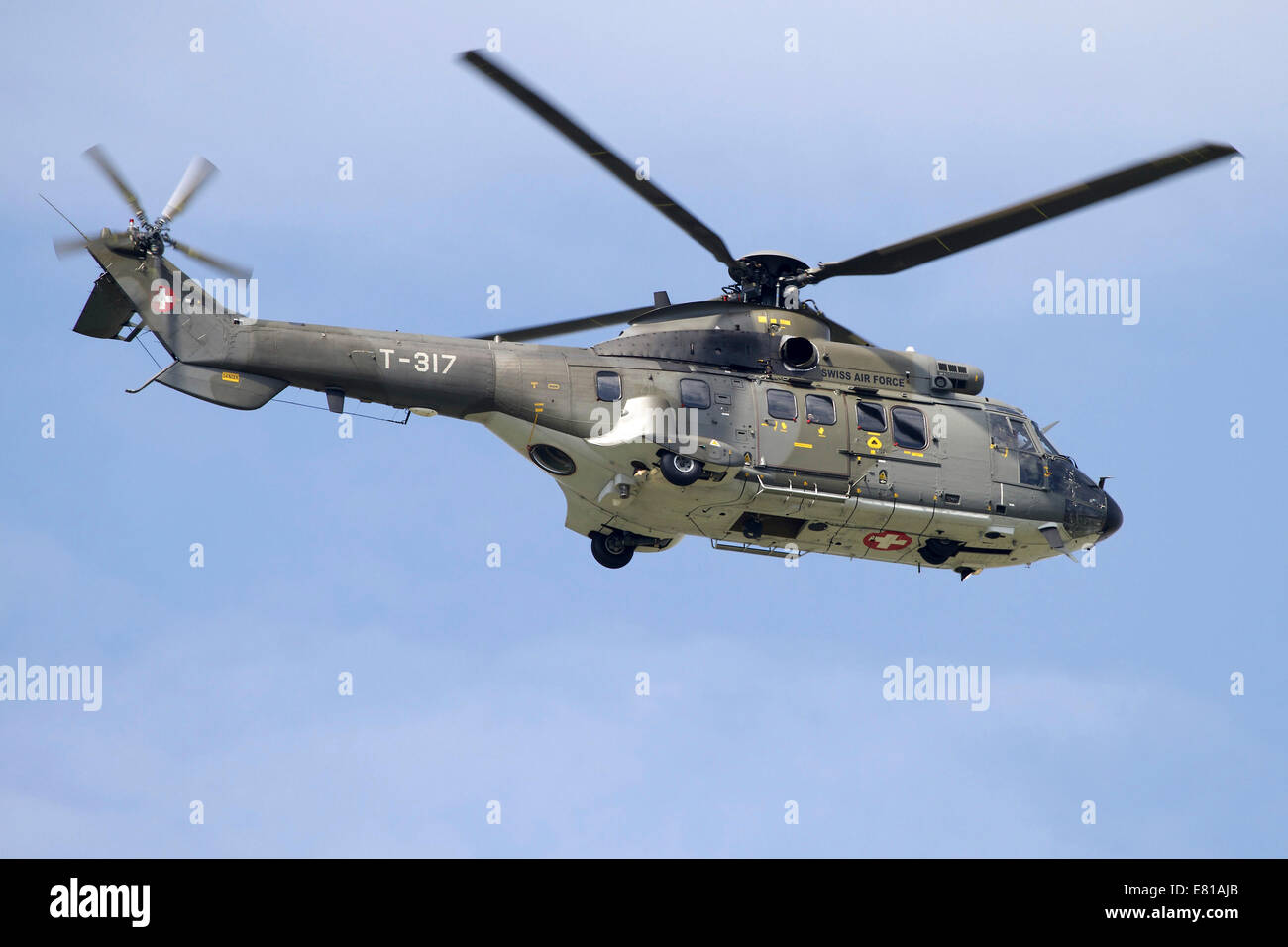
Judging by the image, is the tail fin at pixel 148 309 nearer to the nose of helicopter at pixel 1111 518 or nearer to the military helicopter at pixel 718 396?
the military helicopter at pixel 718 396

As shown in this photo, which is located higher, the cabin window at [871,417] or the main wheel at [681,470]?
the cabin window at [871,417]

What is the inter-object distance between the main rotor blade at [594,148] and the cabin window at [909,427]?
4925 mm

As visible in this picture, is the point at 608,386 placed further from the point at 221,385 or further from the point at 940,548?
the point at 940,548

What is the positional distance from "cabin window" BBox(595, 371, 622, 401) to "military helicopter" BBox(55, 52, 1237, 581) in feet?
0.09

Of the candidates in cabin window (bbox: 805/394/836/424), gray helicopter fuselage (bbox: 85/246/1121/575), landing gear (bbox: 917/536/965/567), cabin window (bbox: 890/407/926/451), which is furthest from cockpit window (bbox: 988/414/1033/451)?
cabin window (bbox: 805/394/836/424)

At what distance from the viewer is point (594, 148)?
33.0 metres

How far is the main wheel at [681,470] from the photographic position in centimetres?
3378

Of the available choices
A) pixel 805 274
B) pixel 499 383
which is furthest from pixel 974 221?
pixel 499 383

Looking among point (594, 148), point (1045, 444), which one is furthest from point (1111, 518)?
point (594, 148)

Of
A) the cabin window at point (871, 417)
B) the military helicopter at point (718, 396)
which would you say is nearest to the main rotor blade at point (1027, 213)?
the military helicopter at point (718, 396)

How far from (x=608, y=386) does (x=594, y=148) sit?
455 cm

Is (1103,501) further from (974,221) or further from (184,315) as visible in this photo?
(184,315)

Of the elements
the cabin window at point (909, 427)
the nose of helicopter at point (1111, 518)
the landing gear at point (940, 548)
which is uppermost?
the cabin window at point (909, 427)

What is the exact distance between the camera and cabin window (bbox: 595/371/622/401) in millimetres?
34594
